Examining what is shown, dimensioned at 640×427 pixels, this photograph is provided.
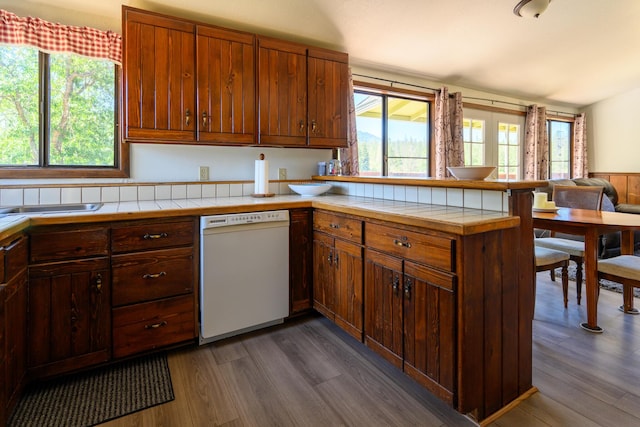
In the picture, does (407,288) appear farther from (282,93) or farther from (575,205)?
(575,205)

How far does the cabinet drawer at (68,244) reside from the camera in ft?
5.59

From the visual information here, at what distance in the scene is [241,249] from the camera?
88.1 inches

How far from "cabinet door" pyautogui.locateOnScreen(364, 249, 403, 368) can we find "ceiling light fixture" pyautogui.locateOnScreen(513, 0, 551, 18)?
92.4 inches

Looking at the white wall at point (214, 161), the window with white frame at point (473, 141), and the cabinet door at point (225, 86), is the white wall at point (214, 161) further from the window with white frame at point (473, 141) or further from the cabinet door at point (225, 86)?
the window with white frame at point (473, 141)

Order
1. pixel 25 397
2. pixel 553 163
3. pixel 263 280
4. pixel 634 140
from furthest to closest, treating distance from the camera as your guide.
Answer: pixel 553 163, pixel 634 140, pixel 263 280, pixel 25 397

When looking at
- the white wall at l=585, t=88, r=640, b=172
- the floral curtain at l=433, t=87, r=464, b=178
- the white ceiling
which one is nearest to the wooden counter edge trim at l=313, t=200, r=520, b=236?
the white ceiling

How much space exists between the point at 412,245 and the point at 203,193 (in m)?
1.80

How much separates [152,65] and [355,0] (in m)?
1.56

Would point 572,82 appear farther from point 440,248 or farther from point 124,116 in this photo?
point 124,116

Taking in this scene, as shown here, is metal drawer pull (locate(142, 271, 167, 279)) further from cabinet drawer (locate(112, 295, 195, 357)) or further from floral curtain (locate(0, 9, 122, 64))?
floral curtain (locate(0, 9, 122, 64))

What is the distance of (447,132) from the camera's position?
420 centimetres

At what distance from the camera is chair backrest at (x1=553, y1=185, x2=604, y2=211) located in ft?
10.4

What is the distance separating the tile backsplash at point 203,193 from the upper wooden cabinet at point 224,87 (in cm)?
43

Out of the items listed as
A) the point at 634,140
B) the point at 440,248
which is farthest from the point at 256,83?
the point at 634,140
